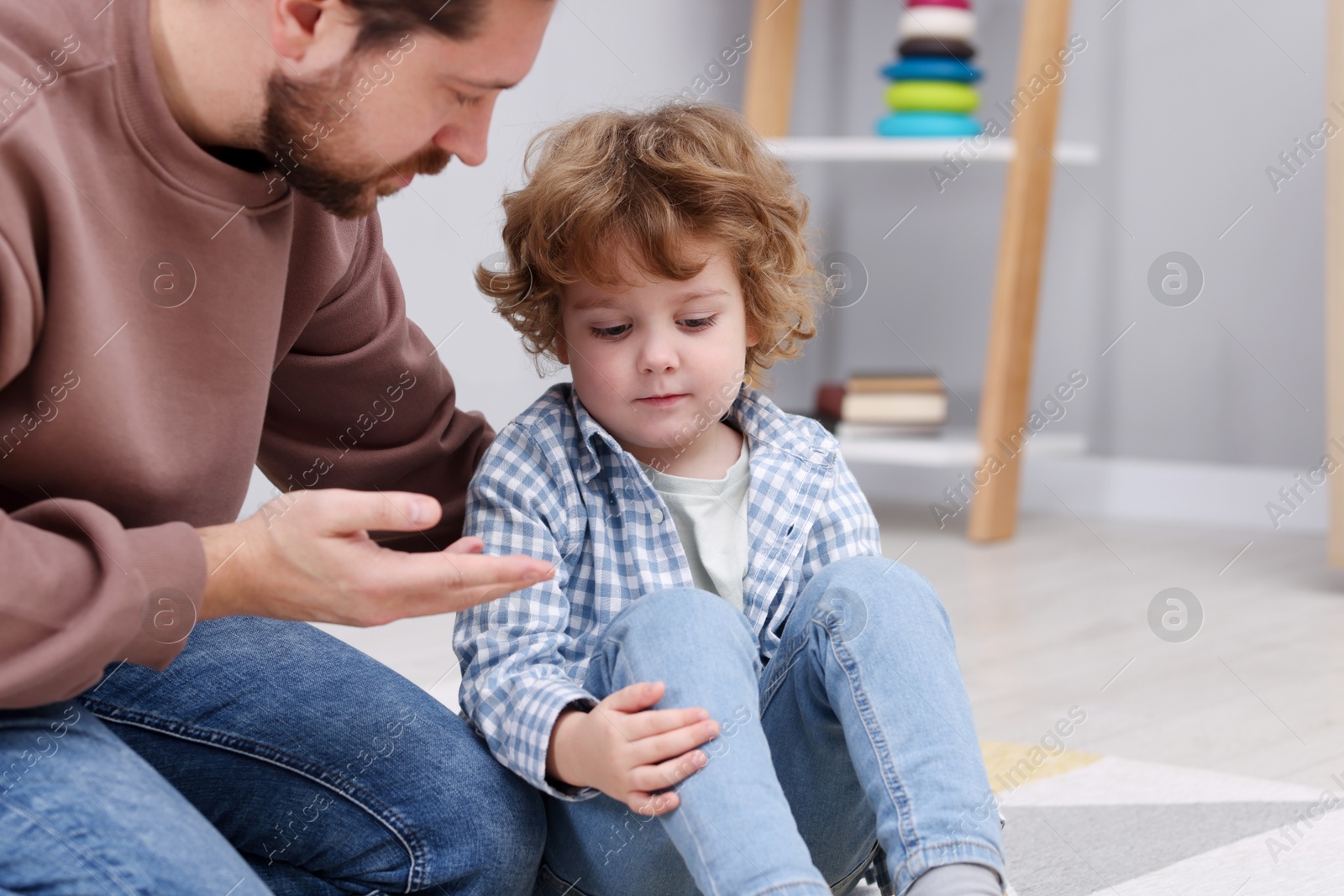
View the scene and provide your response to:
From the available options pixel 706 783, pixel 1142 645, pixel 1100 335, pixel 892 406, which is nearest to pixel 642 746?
pixel 706 783

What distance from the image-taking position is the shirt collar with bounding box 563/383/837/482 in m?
1.03

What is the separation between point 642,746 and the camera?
2.66 feet

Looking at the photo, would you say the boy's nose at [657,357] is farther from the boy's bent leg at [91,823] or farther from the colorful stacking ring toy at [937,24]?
the colorful stacking ring toy at [937,24]

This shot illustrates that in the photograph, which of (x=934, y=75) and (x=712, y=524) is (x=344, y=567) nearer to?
(x=712, y=524)

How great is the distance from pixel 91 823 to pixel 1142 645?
4.93 ft

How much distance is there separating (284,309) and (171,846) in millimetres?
408

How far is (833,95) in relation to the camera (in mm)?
3201

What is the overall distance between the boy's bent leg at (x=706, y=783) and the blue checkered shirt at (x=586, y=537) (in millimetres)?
53

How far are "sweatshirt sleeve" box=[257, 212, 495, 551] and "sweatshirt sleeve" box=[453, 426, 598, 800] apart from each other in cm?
11

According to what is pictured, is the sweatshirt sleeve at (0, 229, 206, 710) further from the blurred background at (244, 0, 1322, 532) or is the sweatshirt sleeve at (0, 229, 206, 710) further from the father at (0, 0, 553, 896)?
the blurred background at (244, 0, 1322, 532)

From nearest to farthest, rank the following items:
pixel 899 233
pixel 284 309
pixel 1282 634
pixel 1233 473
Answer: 1. pixel 284 309
2. pixel 1282 634
3. pixel 1233 473
4. pixel 899 233

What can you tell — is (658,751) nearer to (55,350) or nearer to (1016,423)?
(55,350)

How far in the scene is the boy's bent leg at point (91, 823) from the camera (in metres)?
0.69

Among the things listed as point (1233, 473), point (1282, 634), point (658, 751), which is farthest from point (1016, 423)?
point (658, 751)
